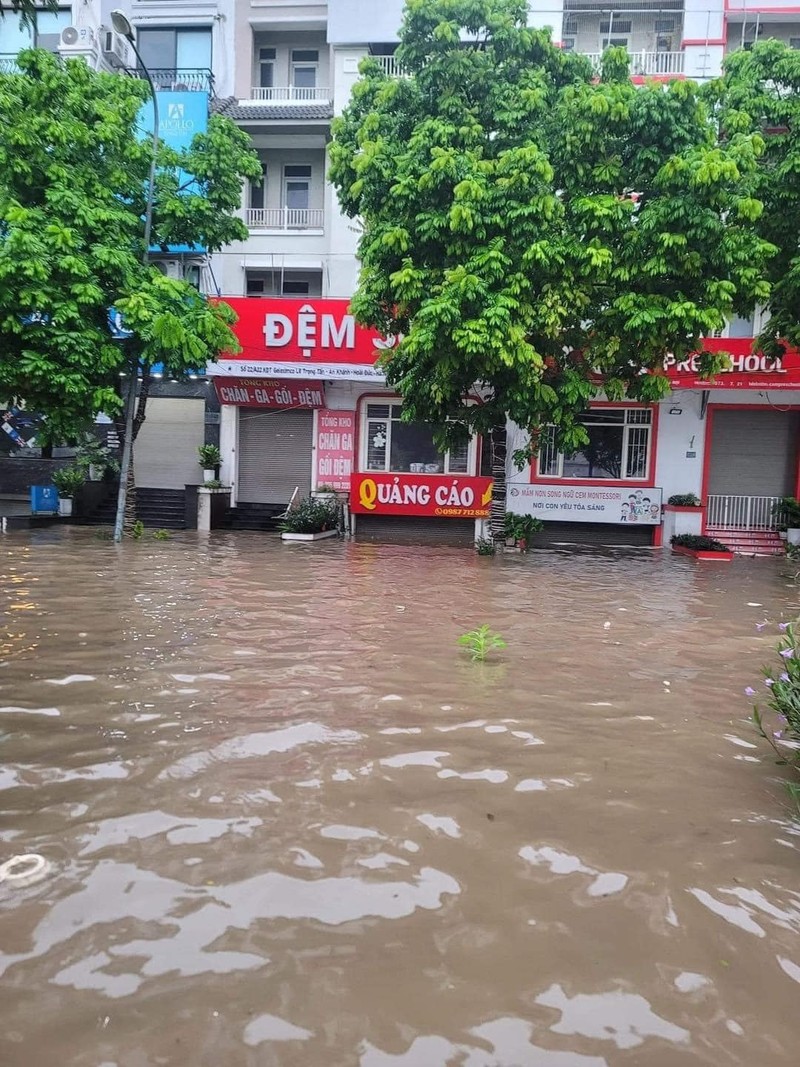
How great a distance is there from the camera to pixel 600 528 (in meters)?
18.8

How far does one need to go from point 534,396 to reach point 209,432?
10.2 m

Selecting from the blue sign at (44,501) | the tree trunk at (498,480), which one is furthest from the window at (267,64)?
the tree trunk at (498,480)

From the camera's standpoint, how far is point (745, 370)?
56.1ft

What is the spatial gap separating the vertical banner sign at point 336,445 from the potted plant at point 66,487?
566cm

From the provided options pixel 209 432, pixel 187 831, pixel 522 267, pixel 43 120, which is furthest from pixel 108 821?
pixel 209 432

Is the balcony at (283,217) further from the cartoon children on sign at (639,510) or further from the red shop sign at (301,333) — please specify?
the cartoon children on sign at (639,510)

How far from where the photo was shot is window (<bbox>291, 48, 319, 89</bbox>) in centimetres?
2181

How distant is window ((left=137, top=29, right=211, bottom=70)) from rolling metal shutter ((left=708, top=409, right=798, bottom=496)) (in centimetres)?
1632

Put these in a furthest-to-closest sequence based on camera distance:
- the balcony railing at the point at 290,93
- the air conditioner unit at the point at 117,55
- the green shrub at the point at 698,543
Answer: the balcony railing at the point at 290,93
the air conditioner unit at the point at 117,55
the green shrub at the point at 698,543

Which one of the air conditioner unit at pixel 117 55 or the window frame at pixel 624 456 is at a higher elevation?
the air conditioner unit at pixel 117 55

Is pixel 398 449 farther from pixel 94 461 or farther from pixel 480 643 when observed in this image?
pixel 480 643

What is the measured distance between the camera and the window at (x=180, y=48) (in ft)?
69.8

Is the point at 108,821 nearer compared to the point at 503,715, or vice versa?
the point at 108,821

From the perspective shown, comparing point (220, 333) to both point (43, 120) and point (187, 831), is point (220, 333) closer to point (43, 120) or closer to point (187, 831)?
point (43, 120)
